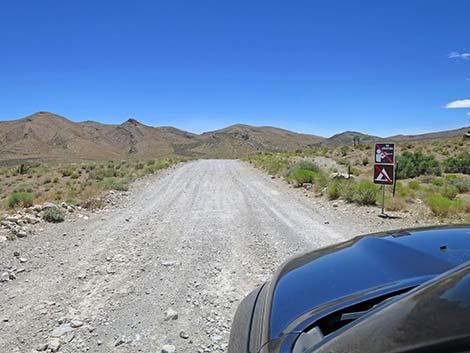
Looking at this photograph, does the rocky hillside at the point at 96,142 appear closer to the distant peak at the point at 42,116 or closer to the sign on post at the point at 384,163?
the distant peak at the point at 42,116

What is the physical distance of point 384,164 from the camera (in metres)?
9.54

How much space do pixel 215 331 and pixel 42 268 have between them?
367 cm

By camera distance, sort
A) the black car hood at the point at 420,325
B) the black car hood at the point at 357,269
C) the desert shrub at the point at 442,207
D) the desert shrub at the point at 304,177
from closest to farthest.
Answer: the black car hood at the point at 420,325, the black car hood at the point at 357,269, the desert shrub at the point at 442,207, the desert shrub at the point at 304,177

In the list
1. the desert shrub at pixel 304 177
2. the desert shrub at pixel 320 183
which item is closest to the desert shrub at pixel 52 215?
the desert shrub at pixel 320 183

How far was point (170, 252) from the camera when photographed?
20.8 feet

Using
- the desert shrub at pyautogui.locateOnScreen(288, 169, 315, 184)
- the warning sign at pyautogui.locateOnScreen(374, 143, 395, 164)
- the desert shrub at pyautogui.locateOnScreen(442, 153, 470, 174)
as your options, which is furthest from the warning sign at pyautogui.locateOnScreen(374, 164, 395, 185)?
the desert shrub at pyautogui.locateOnScreen(442, 153, 470, 174)

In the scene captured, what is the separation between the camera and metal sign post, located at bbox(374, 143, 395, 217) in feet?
31.0

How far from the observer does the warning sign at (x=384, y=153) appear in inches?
374

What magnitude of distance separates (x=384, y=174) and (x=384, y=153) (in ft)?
2.05

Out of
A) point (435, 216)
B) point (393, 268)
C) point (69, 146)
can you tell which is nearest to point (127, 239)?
point (393, 268)

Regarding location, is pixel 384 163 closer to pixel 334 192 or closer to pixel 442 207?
pixel 442 207

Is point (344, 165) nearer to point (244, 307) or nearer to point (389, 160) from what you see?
point (389, 160)

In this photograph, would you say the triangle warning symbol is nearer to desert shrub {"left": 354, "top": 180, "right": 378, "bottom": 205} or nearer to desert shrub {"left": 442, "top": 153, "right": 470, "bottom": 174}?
desert shrub {"left": 354, "top": 180, "right": 378, "bottom": 205}

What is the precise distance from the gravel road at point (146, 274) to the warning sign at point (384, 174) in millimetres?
1469
